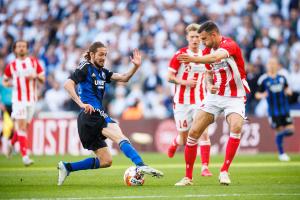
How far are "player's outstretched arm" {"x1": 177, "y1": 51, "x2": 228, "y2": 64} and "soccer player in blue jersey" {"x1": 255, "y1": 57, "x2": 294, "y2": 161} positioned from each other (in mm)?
8450

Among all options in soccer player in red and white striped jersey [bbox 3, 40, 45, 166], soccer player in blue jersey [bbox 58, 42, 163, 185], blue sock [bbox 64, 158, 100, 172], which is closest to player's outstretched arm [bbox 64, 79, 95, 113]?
soccer player in blue jersey [bbox 58, 42, 163, 185]

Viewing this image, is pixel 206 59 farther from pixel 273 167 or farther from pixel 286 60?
pixel 286 60

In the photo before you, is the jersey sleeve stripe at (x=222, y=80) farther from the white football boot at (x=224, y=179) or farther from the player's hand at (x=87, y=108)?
the player's hand at (x=87, y=108)

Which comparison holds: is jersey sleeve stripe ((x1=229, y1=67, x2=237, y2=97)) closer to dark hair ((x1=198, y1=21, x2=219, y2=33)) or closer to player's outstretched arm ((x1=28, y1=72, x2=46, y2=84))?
dark hair ((x1=198, y1=21, x2=219, y2=33))

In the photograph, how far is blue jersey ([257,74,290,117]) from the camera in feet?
62.9

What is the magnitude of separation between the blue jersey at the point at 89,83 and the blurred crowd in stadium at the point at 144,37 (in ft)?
37.6

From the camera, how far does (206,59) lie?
34.4 ft

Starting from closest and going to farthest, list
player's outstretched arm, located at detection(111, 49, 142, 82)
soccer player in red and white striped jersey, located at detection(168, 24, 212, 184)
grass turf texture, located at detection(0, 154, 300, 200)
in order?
1. grass turf texture, located at detection(0, 154, 300, 200)
2. player's outstretched arm, located at detection(111, 49, 142, 82)
3. soccer player in red and white striped jersey, located at detection(168, 24, 212, 184)

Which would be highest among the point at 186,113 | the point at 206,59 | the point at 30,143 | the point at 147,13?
the point at 147,13

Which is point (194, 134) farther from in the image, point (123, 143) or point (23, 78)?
point (23, 78)

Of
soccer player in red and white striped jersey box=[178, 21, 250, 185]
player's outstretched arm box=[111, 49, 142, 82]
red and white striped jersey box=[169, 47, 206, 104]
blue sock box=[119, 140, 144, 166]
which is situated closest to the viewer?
blue sock box=[119, 140, 144, 166]

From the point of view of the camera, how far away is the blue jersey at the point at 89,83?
36.4 ft

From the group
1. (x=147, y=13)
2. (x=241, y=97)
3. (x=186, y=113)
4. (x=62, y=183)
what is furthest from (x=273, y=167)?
(x=147, y=13)

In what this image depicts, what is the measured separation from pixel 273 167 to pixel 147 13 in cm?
1117
